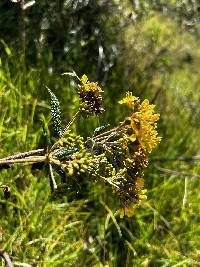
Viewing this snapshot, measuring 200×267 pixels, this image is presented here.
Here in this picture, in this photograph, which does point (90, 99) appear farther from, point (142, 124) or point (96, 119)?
point (96, 119)

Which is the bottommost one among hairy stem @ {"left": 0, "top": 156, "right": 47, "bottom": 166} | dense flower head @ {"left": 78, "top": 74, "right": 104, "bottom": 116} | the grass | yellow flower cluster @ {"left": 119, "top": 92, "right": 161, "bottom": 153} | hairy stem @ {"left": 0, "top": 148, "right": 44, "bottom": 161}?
the grass

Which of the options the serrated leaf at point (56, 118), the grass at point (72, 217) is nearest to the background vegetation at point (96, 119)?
the grass at point (72, 217)

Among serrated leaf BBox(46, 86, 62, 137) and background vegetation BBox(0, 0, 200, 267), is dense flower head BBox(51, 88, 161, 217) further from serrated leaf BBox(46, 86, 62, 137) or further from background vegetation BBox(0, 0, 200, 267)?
background vegetation BBox(0, 0, 200, 267)

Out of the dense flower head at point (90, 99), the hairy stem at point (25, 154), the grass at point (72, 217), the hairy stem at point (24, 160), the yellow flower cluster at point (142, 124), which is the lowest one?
the grass at point (72, 217)

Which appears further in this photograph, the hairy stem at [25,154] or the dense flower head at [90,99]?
the dense flower head at [90,99]

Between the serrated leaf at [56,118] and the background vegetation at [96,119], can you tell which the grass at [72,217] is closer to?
the background vegetation at [96,119]

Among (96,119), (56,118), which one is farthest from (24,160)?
(96,119)

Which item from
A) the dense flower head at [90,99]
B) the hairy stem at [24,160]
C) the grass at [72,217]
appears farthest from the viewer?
the grass at [72,217]

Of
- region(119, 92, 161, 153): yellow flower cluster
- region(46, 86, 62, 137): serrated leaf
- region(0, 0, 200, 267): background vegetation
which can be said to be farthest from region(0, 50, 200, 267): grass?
region(119, 92, 161, 153): yellow flower cluster
